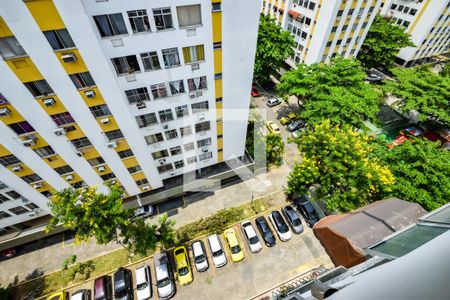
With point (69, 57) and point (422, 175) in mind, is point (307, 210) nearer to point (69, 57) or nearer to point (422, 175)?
point (422, 175)

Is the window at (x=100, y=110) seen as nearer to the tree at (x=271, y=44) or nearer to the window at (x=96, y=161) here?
the window at (x=96, y=161)

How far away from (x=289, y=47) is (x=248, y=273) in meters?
36.1

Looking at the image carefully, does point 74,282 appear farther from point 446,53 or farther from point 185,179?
point 446,53

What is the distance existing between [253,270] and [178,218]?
1018 centimetres

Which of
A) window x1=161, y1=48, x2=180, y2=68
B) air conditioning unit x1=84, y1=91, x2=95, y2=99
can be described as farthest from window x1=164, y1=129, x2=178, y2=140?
air conditioning unit x1=84, y1=91, x2=95, y2=99

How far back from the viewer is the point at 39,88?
13953 millimetres

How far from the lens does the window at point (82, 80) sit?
1412 cm

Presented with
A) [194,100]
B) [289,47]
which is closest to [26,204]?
[194,100]

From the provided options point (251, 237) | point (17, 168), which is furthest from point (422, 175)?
point (17, 168)

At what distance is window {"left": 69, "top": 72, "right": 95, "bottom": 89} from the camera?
14.1 metres

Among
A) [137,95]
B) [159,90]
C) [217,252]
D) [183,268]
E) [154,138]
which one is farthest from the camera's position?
[217,252]

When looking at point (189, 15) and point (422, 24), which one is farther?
point (422, 24)

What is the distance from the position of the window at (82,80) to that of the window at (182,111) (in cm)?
657

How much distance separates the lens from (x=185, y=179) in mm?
26734
